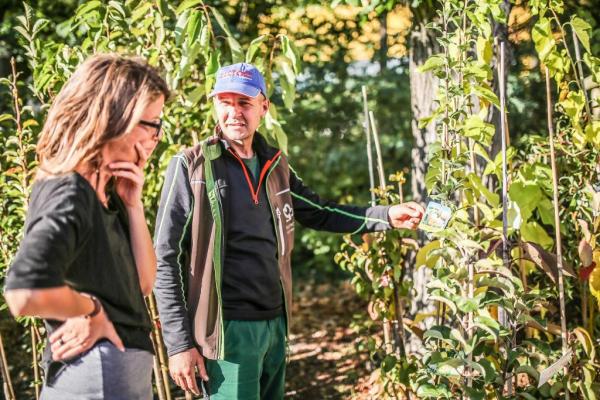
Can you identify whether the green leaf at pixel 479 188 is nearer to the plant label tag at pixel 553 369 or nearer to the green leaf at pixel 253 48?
the plant label tag at pixel 553 369

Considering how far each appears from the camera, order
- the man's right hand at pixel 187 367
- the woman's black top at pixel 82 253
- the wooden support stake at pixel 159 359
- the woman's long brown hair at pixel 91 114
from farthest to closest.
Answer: the wooden support stake at pixel 159 359 → the man's right hand at pixel 187 367 → the woman's long brown hair at pixel 91 114 → the woman's black top at pixel 82 253

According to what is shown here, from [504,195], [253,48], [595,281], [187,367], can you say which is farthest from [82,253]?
[595,281]

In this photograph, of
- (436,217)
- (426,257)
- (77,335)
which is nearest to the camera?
(77,335)

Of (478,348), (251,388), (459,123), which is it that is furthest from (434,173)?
(251,388)

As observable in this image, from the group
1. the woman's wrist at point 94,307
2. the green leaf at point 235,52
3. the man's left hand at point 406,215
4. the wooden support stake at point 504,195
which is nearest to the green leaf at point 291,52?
the green leaf at point 235,52

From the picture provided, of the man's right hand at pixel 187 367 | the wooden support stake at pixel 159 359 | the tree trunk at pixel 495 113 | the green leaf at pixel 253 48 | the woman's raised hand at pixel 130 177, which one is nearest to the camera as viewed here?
the woman's raised hand at pixel 130 177

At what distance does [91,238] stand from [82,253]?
38mm

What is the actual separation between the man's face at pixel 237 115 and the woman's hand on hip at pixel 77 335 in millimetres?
1023

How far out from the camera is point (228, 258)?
8.17 ft

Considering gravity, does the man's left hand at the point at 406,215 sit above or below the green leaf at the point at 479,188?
below

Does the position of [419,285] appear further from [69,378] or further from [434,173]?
[69,378]

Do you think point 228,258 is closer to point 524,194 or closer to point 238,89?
point 238,89

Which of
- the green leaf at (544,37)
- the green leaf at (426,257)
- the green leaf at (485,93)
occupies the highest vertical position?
the green leaf at (544,37)

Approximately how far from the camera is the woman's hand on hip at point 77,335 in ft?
5.39
